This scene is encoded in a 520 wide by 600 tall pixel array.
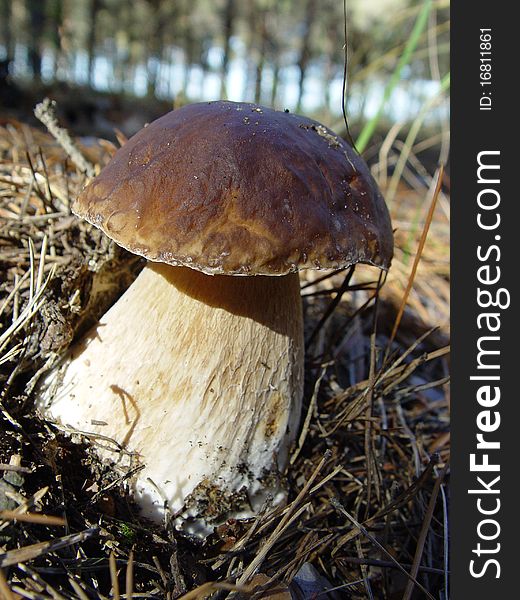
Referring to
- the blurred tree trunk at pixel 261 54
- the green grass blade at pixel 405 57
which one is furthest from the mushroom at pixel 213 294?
the blurred tree trunk at pixel 261 54

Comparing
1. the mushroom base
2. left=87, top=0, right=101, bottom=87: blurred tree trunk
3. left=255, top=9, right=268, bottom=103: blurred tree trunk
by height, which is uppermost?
left=87, top=0, right=101, bottom=87: blurred tree trunk

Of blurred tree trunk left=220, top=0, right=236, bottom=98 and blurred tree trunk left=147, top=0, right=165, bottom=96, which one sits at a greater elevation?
blurred tree trunk left=220, top=0, right=236, bottom=98

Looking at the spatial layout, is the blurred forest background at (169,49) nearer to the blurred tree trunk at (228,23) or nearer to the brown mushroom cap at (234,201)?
the blurred tree trunk at (228,23)

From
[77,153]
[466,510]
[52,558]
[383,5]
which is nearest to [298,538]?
[466,510]

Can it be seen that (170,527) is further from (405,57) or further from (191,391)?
(405,57)

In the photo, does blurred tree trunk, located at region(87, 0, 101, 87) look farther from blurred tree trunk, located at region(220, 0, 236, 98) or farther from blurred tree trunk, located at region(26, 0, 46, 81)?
blurred tree trunk, located at region(220, 0, 236, 98)

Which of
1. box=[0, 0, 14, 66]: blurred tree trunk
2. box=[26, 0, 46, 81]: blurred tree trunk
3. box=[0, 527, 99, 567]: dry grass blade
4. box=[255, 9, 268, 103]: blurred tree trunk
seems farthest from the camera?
box=[0, 0, 14, 66]: blurred tree trunk

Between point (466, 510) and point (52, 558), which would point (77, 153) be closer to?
point (52, 558)

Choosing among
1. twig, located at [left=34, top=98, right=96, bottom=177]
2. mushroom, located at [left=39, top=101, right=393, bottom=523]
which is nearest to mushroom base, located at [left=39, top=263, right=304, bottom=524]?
mushroom, located at [left=39, top=101, right=393, bottom=523]
